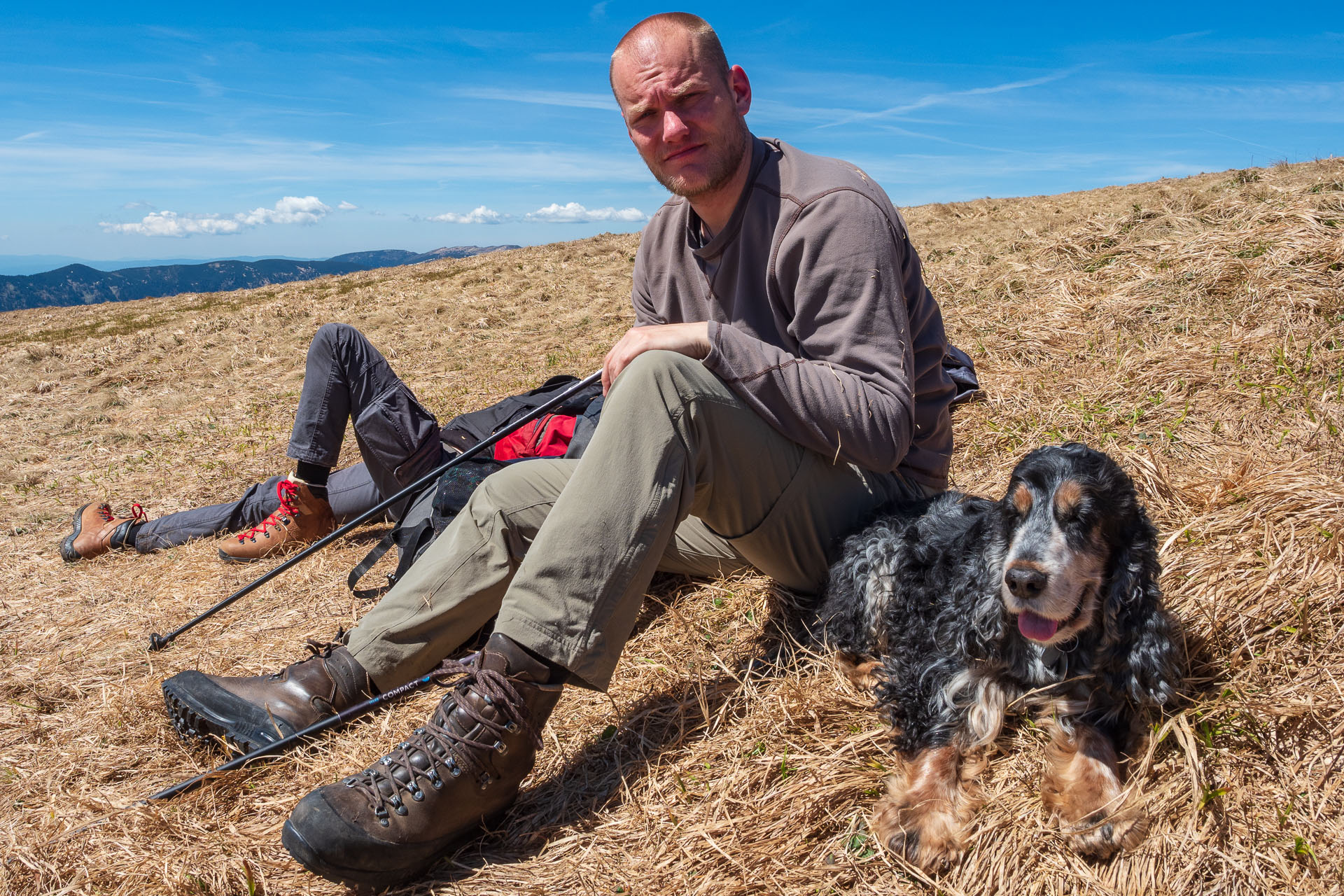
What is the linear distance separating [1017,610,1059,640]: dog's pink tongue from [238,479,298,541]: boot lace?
483 centimetres

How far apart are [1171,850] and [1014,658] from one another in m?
0.62

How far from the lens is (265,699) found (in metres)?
3.28

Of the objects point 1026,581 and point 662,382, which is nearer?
point 1026,581

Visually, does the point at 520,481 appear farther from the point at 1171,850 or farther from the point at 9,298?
the point at 9,298

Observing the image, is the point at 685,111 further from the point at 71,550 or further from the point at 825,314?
the point at 71,550

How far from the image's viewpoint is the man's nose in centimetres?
331

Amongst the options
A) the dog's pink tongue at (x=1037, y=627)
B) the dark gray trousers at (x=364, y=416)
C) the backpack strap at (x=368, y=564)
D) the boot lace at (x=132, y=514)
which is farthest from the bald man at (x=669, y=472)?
the boot lace at (x=132, y=514)

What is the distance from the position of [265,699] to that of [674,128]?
2.90 meters

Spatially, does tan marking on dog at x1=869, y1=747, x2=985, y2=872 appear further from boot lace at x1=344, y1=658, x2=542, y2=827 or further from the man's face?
the man's face

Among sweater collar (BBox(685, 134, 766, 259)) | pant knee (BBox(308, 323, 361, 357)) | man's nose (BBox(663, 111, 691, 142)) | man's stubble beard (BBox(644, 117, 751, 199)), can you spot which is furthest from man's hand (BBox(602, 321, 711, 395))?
pant knee (BBox(308, 323, 361, 357))

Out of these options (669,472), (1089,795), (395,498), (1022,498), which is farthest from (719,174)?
(1089,795)

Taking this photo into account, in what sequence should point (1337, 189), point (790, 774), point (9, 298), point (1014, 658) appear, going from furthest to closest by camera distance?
point (9, 298)
point (1337, 189)
point (790, 774)
point (1014, 658)

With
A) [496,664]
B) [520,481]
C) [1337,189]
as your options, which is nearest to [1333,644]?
[496,664]

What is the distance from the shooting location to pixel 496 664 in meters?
2.56
